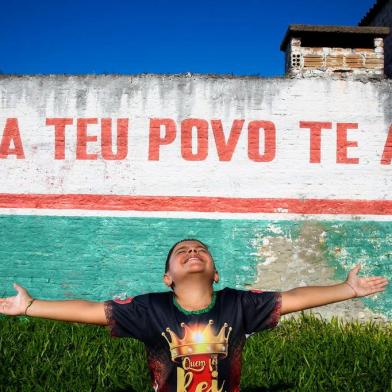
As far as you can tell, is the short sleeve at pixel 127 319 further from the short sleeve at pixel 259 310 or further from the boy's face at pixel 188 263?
the short sleeve at pixel 259 310

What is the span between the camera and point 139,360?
4395 mm

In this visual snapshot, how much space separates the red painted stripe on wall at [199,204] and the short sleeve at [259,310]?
3912 mm

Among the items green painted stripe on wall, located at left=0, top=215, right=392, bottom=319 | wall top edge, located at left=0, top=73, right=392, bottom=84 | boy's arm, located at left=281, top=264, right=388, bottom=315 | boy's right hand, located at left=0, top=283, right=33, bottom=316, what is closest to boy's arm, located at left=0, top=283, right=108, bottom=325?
boy's right hand, located at left=0, top=283, right=33, bottom=316

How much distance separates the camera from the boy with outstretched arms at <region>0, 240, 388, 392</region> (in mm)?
2072

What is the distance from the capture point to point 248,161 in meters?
6.27

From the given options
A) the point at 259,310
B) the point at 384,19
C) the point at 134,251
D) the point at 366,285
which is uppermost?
the point at 384,19

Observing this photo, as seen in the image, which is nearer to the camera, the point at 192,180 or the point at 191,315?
the point at 191,315

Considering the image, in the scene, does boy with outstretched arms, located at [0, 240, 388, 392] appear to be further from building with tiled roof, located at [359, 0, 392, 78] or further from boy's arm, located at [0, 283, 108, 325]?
building with tiled roof, located at [359, 0, 392, 78]

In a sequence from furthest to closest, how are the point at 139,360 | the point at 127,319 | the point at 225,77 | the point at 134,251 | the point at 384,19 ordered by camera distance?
1. the point at 384,19
2. the point at 225,77
3. the point at 134,251
4. the point at 139,360
5. the point at 127,319

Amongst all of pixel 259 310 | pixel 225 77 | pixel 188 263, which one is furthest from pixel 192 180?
pixel 188 263

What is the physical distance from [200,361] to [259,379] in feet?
7.28

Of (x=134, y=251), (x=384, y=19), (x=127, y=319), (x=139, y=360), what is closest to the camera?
(x=127, y=319)

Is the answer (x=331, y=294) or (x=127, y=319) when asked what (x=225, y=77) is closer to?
(x=331, y=294)

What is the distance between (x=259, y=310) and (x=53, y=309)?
97 centimetres
